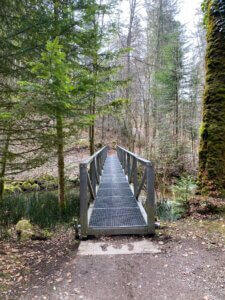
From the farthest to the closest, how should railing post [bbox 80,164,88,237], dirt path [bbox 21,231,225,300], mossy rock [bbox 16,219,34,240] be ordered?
mossy rock [bbox 16,219,34,240] < railing post [bbox 80,164,88,237] < dirt path [bbox 21,231,225,300]

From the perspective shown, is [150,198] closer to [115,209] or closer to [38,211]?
[115,209]

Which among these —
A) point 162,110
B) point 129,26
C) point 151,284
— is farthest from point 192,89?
point 151,284

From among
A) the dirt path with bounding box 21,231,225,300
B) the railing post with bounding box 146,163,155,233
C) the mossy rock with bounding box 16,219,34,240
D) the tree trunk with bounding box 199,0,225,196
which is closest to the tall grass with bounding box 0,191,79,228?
the mossy rock with bounding box 16,219,34,240

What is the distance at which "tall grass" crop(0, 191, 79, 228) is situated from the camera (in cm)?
502

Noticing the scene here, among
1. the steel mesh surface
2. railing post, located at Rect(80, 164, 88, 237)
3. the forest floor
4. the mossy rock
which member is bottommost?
the mossy rock

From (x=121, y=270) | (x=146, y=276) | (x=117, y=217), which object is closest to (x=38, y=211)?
(x=117, y=217)

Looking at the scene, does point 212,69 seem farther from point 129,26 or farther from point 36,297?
point 129,26

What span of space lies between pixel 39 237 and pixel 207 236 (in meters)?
2.62

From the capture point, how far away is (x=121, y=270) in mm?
2521

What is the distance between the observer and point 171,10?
1612cm

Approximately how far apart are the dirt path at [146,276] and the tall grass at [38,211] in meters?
2.49

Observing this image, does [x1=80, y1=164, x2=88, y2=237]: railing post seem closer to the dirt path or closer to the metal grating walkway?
the metal grating walkway

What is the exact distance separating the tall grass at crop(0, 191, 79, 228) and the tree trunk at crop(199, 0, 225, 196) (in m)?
3.24

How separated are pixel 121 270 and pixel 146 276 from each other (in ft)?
0.94
